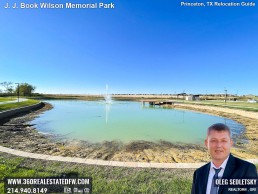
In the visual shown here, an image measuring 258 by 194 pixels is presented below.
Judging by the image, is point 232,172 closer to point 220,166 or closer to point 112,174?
point 220,166

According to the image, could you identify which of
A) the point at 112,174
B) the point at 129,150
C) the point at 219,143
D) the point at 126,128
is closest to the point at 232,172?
the point at 219,143

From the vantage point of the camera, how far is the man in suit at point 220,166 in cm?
223

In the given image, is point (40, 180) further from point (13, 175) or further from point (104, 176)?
point (104, 176)

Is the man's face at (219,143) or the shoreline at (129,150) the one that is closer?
the man's face at (219,143)

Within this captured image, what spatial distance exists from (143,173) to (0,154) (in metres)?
6.45

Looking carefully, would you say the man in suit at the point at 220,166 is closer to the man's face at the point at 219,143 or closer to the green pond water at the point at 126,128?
the man's face at the point at 219,143

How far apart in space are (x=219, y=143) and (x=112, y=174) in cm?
585

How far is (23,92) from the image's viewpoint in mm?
90438

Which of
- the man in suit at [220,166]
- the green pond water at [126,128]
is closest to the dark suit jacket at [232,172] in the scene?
the man in suit at [220,166]

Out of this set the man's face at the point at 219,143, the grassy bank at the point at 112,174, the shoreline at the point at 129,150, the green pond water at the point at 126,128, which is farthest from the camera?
the green pond water at the point at 126,128

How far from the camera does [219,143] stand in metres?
2.22

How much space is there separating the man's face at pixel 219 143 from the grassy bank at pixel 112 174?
174 inches

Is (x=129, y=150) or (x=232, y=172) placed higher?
(x=232, y=172)

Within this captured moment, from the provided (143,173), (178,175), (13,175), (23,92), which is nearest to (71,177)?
(13,175)
